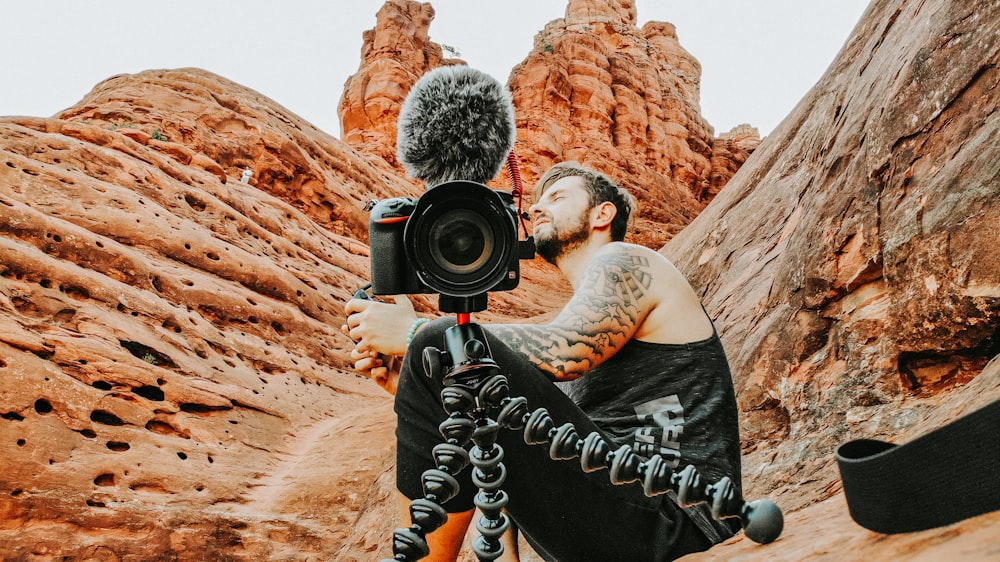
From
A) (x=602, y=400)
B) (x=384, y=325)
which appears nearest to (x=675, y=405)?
(x=602, y=400)

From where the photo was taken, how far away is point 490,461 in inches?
52.2

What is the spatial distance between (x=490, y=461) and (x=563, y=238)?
3.23 feet

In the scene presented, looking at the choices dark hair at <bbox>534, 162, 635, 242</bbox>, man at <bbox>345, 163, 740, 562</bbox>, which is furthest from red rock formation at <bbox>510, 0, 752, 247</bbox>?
man at <bbox>345, 163, 740, 562</bbox>

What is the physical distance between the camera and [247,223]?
29.8ft

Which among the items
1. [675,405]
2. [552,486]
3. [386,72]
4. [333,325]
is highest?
[386,72]

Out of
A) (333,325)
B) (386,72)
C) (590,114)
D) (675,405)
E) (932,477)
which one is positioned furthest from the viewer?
(386,72)

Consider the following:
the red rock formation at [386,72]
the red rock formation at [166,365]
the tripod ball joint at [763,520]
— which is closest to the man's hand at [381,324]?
the tripod ball joint at [763,520]

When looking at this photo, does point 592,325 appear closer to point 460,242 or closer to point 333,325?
point 460,242

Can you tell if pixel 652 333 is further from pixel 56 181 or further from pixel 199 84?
pixel 199 84

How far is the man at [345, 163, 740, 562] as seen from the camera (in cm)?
157

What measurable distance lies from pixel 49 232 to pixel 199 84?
30.5 feet

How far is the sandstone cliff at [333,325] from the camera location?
2.13m

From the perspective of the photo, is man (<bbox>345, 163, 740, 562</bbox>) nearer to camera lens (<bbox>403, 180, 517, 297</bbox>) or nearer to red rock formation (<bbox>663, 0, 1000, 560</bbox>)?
camera lens (<bbox>403, 180, 517, 297</bbox>)

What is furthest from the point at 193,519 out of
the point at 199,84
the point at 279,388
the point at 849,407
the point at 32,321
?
the point at 199,84
